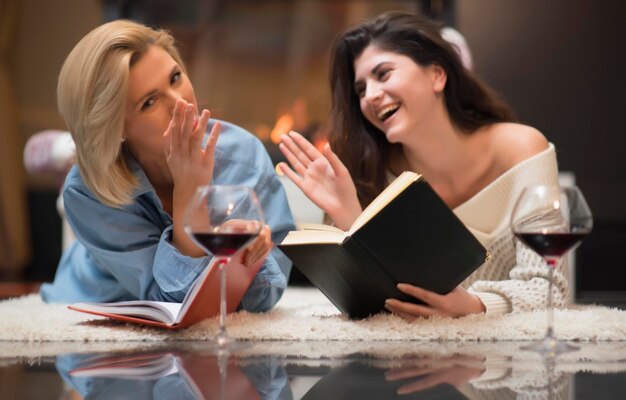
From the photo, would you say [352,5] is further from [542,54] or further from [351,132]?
[351,132]

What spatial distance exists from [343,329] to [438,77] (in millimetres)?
955

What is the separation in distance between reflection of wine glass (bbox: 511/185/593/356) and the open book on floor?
0.46 meters

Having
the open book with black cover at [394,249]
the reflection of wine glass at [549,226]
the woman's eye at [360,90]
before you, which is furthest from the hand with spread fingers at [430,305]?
the woman's eye at [360,90]

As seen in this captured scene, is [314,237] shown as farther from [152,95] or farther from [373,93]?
[373,93]

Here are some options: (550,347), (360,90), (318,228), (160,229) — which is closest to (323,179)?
(318,228)

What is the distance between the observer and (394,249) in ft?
4.16

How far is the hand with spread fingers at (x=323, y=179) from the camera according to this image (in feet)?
5.39

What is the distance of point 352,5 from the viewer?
15.0ft

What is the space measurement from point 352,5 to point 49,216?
7.10ft

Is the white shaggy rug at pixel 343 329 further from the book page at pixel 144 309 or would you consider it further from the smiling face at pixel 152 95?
the smiling face at pixel 152 95

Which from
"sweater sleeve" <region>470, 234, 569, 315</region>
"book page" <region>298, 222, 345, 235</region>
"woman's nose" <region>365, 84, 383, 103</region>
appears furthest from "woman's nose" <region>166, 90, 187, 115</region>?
"sweater sleeve" <region>470, 234, 569, 315</region>

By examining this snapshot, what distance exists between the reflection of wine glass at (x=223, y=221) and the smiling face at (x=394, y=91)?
2.90 ft

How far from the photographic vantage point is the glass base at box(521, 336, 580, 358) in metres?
1.11

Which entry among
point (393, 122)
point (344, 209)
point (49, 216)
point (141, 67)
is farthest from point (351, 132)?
point (49, 216)
